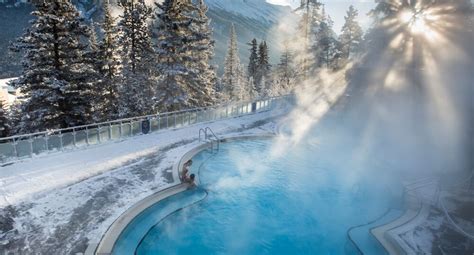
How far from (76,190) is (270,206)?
7615 mm

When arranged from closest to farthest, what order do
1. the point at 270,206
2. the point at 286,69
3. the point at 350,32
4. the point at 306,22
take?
the point at 270,206 < the point at 306,22 < the point at 350,32 < the point at 286,69

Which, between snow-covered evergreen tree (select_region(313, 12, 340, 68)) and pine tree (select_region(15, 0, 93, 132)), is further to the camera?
snow-covered evergreen tree (select_region(313, 12, 340, 68))

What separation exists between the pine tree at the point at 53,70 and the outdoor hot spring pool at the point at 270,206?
9.35m

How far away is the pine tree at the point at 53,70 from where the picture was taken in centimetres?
1714

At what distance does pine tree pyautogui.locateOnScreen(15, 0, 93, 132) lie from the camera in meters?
17.1

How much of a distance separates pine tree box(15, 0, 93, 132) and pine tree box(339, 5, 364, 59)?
32743mm

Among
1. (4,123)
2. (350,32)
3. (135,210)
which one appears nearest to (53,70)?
(135,210)

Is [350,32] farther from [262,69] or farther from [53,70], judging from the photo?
[53,70]

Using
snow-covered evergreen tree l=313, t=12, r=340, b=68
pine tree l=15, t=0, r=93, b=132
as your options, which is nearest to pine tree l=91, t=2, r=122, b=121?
pine tree l=15, t=0, r=93, b=132

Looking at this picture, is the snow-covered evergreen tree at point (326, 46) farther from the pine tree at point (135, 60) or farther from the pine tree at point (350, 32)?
the pine tree at point (135, 60)

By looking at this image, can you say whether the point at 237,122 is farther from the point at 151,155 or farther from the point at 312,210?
the point at 312,210

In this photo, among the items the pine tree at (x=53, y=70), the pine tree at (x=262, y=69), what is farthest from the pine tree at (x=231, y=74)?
the pine tree at (x=53, y=70)

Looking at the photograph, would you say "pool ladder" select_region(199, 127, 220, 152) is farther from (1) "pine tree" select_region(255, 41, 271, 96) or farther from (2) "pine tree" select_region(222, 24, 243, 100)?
(1) "pine tree" select_region(255, 41, 271, 96)

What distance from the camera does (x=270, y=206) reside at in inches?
485
